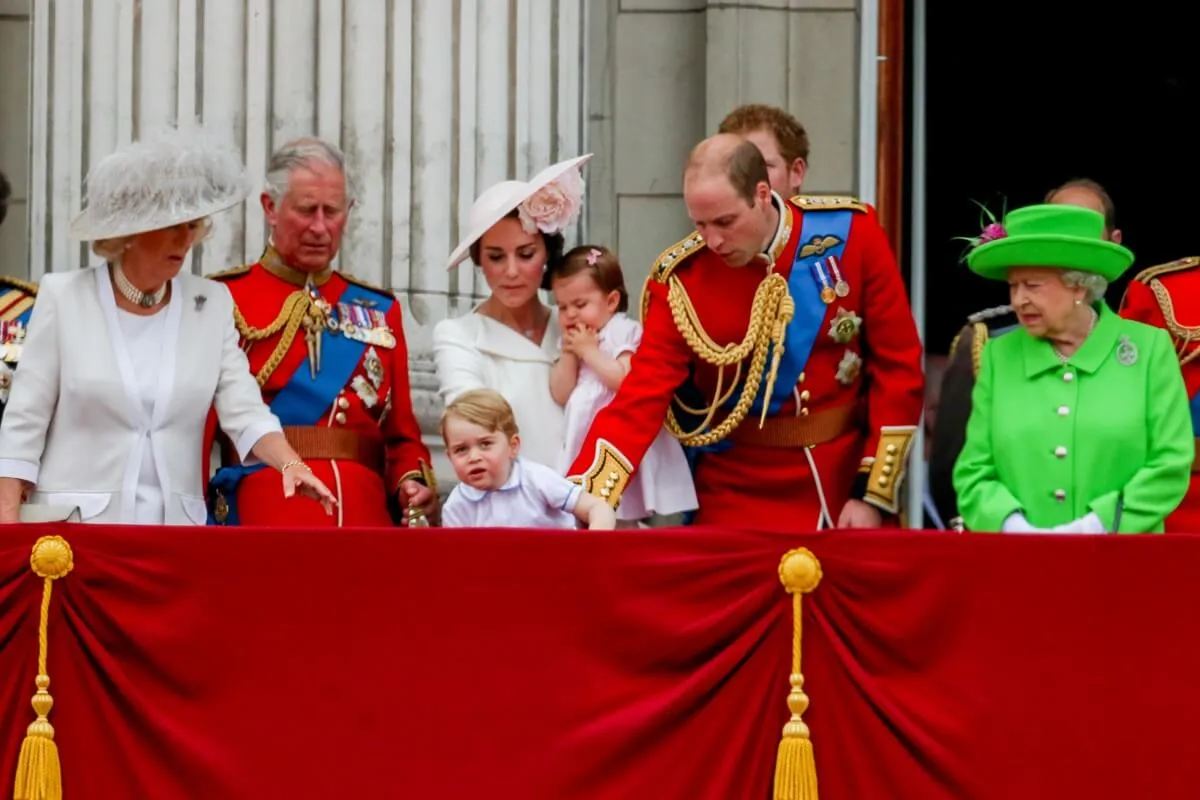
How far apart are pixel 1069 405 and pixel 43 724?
7.42 feet

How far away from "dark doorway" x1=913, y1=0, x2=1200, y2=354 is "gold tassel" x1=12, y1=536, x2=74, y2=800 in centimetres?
546

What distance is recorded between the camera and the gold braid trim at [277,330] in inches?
267

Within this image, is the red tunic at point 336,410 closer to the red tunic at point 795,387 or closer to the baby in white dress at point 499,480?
the baby in white dress at point 499,480

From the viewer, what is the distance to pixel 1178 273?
6855mm

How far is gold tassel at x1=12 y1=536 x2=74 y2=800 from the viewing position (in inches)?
219

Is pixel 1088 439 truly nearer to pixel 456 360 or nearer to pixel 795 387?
pixel 795 387

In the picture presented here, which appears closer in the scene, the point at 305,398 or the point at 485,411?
the point at 485,411

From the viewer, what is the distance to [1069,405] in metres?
6.12

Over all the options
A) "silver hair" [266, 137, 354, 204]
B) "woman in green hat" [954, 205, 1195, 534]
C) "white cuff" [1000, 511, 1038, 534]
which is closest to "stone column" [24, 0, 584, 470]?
"silver hair" [266, 137, 354, 204]

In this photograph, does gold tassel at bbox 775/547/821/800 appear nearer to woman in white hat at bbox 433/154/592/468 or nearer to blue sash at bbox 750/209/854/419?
blue sash at bbox 750/209/854/419

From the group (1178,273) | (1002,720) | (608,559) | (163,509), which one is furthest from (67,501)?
(1178,273)

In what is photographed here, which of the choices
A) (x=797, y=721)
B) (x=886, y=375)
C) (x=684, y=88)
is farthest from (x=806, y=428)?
(x=684, y=88)

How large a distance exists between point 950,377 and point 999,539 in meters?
1.37

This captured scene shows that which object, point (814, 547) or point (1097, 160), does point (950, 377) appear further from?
point (1097, 160)
